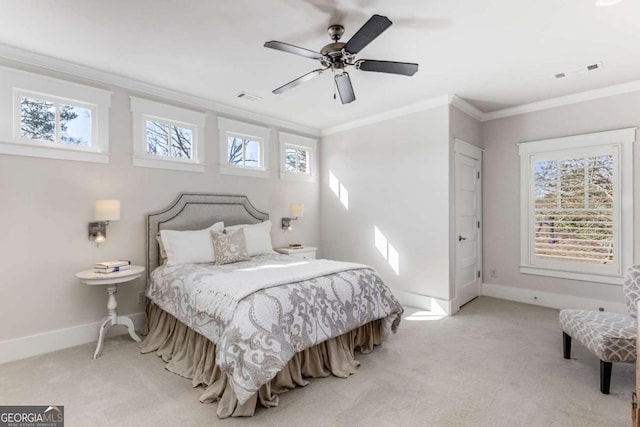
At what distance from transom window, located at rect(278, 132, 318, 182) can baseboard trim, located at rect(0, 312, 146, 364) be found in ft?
10.2

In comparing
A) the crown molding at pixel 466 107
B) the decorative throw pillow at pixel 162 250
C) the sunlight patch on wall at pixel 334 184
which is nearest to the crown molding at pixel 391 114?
the crown molding at pixel 466 107

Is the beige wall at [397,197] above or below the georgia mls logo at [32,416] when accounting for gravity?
above

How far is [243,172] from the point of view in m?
4.68

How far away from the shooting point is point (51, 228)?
3.12 meters

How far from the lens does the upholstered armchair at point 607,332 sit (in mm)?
2258

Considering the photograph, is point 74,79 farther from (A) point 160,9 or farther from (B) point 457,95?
(B) point 457,95

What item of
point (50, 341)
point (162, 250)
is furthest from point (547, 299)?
point (50, 341)

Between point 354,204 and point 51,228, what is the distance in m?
3.85

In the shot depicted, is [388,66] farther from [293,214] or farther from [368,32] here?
[293,214]

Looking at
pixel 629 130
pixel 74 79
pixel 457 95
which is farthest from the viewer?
pixel 457 95

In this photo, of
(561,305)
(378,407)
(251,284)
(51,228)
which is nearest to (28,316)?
(51,228)

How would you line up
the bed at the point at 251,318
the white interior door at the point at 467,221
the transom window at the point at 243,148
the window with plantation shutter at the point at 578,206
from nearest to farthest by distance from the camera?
the bed at the point at 251,318
the window with plantation shutter at the point at 578,206
the white interior door at the point at 467,221
the transom window at the point at 243,148

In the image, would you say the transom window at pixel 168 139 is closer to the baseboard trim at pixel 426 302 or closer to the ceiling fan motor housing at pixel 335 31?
the ceiling fan motor housing at pixel 335 31

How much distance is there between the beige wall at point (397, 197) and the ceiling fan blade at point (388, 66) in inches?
72.7
